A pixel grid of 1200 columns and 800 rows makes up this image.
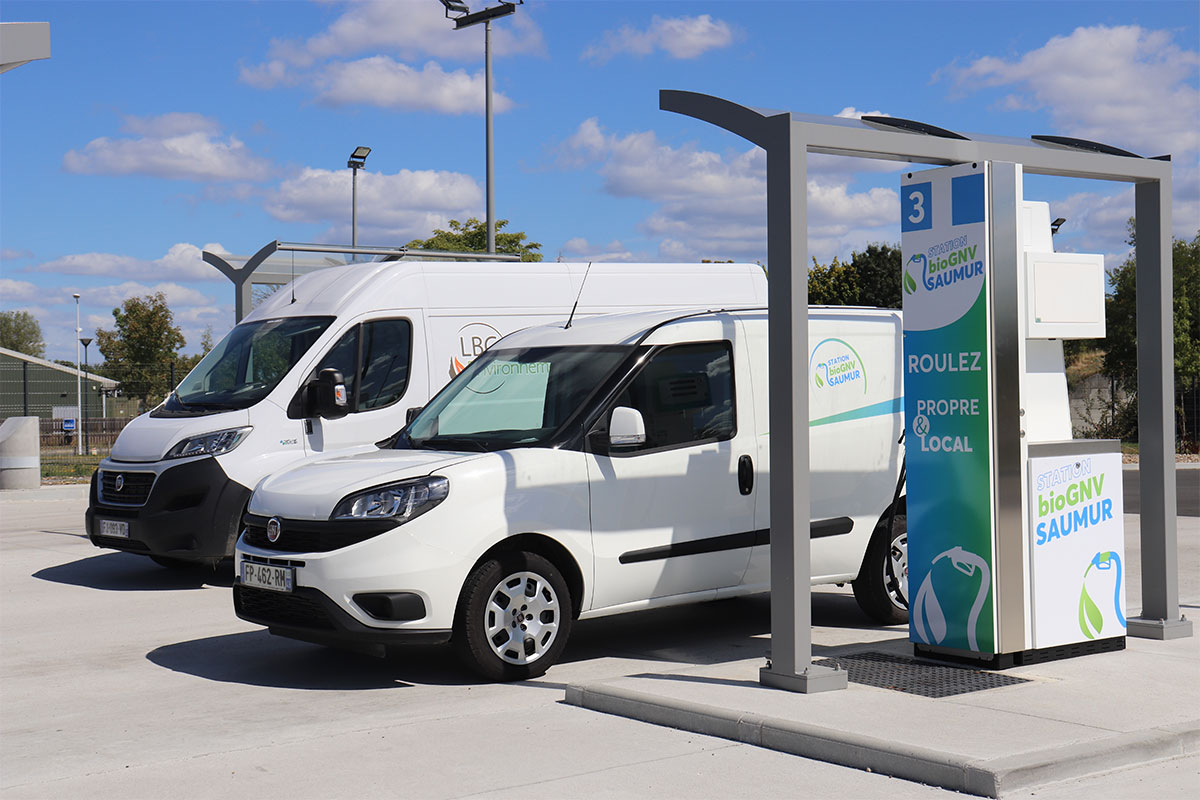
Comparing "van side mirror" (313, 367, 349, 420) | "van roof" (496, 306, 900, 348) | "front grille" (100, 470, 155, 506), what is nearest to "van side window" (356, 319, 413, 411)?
"van side mirror" (313, 367, 349, 420)

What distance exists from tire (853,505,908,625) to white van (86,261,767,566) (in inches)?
136

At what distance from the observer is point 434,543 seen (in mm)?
6828

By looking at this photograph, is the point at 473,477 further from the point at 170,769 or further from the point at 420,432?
the point at 170,769

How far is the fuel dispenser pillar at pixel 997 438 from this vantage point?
6.74 m

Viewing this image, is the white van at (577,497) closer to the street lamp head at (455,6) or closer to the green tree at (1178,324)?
the street lamp head at (455,6)

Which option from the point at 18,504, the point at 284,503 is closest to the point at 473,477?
the point at 284,503

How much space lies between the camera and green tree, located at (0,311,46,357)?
106000 mm

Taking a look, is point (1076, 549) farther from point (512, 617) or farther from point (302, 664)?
point (302, 664)

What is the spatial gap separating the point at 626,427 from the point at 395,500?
4.32 ft

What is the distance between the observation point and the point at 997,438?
22.1 feet

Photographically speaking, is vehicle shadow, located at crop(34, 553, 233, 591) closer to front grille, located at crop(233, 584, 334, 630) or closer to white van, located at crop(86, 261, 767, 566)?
white van, located at crop(86, 261, 767, 566)

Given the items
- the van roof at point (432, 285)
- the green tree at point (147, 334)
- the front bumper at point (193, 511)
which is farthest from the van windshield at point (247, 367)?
the green tree at point (147, 334)

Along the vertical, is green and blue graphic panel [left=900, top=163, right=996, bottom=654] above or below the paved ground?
above

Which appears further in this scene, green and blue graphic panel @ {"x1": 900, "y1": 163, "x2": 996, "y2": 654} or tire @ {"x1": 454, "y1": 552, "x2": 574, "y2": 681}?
tire @ {"x1": 454, "y1": 552, "x2": 574, "y2": 681}
